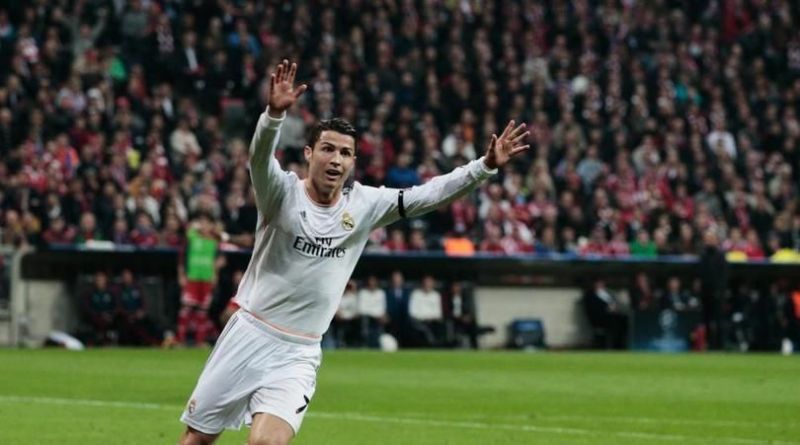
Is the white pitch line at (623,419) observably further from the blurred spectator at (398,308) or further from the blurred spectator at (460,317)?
the blurred spectator at (460,317)

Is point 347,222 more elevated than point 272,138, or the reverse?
point 272,138

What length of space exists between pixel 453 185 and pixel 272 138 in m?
1.17

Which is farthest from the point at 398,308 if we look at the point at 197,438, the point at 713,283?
the point at 197,438

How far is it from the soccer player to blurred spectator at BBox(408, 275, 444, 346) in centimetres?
1883

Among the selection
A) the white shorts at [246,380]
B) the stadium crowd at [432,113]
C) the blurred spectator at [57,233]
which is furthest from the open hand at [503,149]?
the blurred spectator at [57,233]

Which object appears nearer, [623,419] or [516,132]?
[516,132]

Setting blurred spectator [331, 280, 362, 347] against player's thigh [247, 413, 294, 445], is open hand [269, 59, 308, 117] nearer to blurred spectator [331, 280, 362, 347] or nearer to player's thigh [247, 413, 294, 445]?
player's thigh [247, 413, 294, 445]

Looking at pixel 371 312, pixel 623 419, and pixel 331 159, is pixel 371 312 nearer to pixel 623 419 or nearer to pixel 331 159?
pixel 623 419

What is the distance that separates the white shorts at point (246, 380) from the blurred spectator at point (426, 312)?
62.4 feet

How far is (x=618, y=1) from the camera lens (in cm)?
3791

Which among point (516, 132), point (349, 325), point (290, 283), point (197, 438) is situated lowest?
point (349, 325)

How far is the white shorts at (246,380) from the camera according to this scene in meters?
8.38

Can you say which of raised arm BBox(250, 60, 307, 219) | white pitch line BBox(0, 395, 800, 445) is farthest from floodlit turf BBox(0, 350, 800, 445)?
raised arm BBox(250, 60, 307, 219)

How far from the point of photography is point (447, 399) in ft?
54.9
